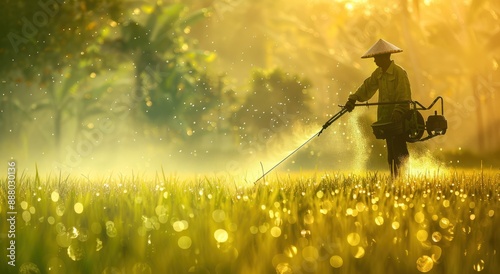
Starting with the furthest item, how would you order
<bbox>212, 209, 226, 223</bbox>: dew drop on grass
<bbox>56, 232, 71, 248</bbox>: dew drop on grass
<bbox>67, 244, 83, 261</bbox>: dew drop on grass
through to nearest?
<bbox>212, 209, 226, 223</bbox>: dew drop on grass, <bbox>56, 232, 71, 248</bbox>: dew drop on grass, <bbox>67, 244, 83, 261</bbox>: dew drop on grass

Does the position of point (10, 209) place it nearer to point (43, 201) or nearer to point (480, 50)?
point (43, 201)

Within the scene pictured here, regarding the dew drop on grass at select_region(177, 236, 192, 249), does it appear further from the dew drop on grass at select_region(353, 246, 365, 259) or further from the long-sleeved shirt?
the long-sleeved shirt

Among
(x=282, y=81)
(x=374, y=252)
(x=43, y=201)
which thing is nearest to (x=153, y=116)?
(x=282, y=81)

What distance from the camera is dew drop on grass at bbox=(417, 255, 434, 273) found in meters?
4.08

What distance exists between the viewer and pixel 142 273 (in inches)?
155

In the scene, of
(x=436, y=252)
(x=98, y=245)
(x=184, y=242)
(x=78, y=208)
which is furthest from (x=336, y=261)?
(x=78, y=208)

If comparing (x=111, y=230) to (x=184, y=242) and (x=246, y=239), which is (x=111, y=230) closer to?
(x=184, y=242)

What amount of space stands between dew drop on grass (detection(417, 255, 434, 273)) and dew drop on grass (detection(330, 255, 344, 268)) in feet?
1.65

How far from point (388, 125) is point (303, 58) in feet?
109

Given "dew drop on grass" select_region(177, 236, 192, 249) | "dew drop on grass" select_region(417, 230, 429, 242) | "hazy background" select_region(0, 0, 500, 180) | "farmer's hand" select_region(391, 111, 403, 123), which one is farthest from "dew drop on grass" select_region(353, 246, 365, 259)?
"hazy background" select_region(0, 0, 500, 180)

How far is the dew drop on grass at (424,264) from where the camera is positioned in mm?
4078

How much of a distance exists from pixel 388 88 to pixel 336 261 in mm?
5836

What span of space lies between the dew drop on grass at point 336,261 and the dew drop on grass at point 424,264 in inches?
19.8

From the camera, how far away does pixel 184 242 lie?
14.8 feet
